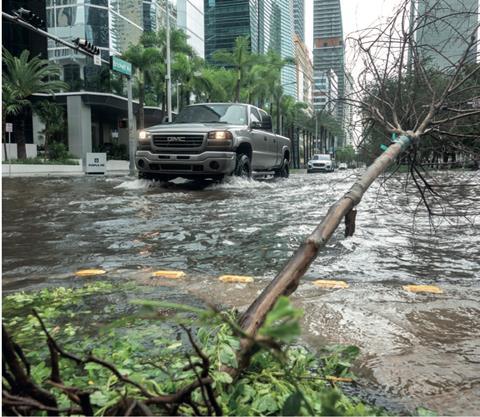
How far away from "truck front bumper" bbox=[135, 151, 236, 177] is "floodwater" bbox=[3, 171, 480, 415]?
1099mm

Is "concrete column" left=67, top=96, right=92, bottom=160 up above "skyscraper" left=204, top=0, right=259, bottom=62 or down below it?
below

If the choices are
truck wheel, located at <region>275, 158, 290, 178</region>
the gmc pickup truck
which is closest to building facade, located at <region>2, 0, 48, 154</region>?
truck wheel, located at <region>275, 158, 290, 178</region>

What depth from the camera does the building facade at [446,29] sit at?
3.86m

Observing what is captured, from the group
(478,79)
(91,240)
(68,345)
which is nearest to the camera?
(68,345)

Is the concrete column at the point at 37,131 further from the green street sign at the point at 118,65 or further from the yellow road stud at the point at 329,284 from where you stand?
the yellow road stud at the point at 329,284

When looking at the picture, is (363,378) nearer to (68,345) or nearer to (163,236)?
(68,345)

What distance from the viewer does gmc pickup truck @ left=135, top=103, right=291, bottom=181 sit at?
9.88 meters

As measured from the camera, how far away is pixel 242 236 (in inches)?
221

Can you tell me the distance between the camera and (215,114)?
37.3 feet

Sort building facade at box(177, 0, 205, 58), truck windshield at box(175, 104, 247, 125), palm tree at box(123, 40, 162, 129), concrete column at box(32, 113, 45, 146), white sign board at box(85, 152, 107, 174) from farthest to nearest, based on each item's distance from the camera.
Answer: building facade at box(177, 0, 205, 58)
concrete column at box(32, 113, 45, 146)
palm tree at box(123, 40, 162, 129)
white sign board at box(85, 152, 107, 174)
truck windshield at box(175, 104, 247, 125)

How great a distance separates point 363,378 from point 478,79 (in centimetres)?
339

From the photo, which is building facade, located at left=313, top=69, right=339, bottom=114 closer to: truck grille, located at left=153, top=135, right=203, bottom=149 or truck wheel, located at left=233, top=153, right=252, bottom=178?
truck grille, located at left=153, top=135, right=203, bottom=149

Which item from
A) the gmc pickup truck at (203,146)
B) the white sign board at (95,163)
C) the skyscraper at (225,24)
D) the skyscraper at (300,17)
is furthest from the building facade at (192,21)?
the skyscraper at (300,17)

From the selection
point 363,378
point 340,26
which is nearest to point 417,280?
point 363,378
